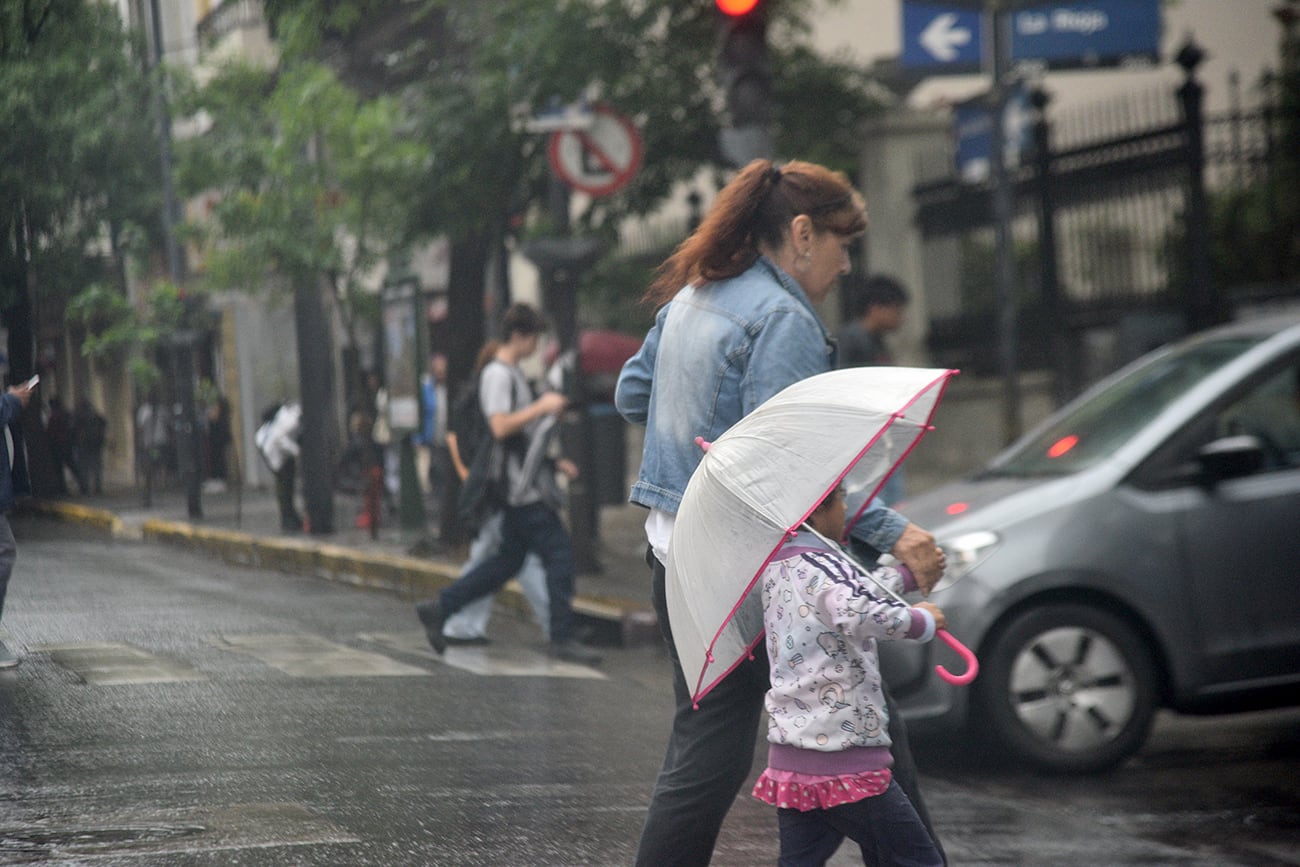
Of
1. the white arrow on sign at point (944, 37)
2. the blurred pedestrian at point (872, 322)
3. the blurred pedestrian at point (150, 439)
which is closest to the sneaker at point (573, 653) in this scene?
the blurred pedestrian at point (872, 322)

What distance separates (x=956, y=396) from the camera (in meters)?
14.7

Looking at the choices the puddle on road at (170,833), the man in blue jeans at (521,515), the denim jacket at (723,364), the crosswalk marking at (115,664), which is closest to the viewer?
the denim jacket at (723,364)

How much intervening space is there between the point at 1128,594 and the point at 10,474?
4034mm

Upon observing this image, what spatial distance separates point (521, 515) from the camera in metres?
8.78

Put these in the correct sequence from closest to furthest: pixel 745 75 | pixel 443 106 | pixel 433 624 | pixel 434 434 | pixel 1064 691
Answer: pixel 1064 691
pixel 745 75
pixel 433 624
pixel 443 106
pixel 434 434

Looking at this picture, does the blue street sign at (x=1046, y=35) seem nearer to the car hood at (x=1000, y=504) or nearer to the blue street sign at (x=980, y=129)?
the blue street sign at (x=980, y=129)

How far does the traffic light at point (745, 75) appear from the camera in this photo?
8062 mm

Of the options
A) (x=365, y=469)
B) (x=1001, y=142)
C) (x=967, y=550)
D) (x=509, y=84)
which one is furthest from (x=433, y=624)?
(x=365, y=469)

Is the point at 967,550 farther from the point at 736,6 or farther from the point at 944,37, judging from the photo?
the point at 944,37

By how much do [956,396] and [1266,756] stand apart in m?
8.29

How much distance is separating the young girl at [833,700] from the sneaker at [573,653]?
5057 millimetres

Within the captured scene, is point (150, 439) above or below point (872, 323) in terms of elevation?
below

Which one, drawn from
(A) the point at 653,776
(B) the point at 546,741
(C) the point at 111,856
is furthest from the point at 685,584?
(B) the point at 546,741

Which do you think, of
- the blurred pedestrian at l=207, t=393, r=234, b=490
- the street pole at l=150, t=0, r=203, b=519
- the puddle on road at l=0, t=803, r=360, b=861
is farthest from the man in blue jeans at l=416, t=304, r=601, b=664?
the puddle on road at l=0, t=803, r=360, b=861
